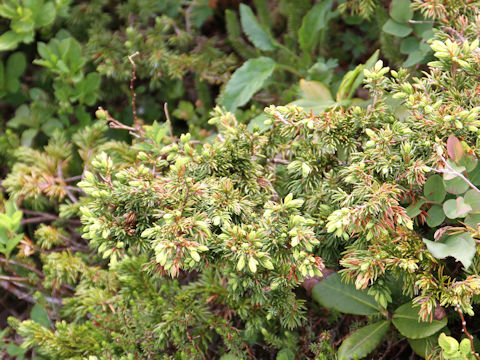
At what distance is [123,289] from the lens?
1895mm

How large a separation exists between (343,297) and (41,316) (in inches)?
54.5

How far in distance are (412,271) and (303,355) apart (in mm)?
659

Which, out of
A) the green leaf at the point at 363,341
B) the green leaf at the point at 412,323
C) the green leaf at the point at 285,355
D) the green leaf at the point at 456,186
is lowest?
the green leaf at the point at 285,355

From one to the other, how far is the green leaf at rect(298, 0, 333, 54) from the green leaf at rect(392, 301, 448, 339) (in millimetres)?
1572

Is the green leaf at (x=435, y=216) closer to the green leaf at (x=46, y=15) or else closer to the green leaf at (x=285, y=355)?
the green leaf at (x=285, y=355)

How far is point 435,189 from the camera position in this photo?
4.57 feet

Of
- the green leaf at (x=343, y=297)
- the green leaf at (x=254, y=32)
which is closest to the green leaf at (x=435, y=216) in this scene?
the green leaf at (x=343, y=297)

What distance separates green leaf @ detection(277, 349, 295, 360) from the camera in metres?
1.68

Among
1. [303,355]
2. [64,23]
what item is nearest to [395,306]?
[303,355]

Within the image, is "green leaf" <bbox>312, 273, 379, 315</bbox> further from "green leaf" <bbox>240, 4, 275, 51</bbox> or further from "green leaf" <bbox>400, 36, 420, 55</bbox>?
"green leaf" <bbox>240, 4, 275, 51</bbox>

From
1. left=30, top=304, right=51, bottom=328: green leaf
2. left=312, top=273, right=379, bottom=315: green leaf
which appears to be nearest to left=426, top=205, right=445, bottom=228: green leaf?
left=312, top=273, right=379, bottom=315: green leaf

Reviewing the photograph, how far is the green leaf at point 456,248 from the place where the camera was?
1217 mm

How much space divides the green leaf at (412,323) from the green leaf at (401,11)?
129 cm

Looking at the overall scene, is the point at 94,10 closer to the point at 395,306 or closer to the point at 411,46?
the point at 411,46
